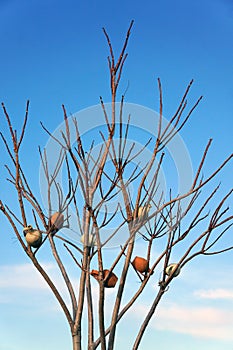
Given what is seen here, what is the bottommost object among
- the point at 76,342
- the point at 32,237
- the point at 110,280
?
the point at 76,342

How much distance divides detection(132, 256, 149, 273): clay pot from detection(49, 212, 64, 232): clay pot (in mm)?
353

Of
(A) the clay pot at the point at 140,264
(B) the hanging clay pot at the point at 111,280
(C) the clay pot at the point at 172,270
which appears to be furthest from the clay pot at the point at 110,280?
(C) the clay pot at the point at 172,270

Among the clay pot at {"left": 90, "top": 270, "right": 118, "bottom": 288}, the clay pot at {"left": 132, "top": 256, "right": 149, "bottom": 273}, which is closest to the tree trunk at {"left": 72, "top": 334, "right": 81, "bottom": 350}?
the clay pot at {"left": 90, "top": 270, "right": 118, "bottom": 288}

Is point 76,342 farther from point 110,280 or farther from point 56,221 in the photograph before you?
point 56,221

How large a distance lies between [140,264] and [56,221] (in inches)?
15.7

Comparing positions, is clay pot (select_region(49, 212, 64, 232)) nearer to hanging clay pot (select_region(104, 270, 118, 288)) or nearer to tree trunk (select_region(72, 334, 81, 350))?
hanging clay pot (select_region(104, 270, 118, 288))

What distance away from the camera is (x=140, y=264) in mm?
2150

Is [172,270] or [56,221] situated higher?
[56,221]

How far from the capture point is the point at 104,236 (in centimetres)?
213

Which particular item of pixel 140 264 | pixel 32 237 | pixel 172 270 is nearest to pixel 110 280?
pixel 140 264

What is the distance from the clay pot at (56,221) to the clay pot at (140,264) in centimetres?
35

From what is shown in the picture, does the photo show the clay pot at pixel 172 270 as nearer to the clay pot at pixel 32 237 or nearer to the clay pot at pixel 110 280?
the clay pot at pixel 110 280

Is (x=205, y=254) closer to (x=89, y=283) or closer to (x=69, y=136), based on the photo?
(x=89, y=283)

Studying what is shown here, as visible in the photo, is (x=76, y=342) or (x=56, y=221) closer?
(x=76, y=342)
